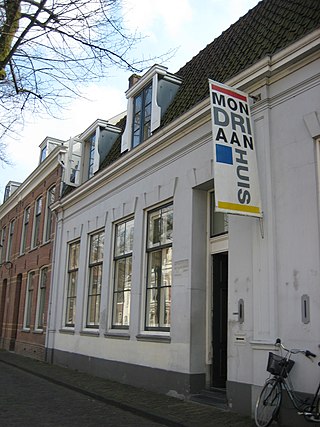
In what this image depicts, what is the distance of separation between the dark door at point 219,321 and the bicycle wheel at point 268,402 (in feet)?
7.86

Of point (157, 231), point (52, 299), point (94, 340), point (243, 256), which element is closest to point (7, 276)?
point (52, 299)

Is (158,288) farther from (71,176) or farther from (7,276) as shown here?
(7,276)

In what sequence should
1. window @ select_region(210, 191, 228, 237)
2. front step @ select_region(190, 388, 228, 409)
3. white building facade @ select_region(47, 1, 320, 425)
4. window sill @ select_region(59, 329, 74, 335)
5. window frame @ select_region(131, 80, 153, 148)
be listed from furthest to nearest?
window sill @ select_region(59, 329, 74, 335), window frame @ select_region(131, 80, 153, 148), window @ select_region(210, 191, 228, 237), front step @ select_region(190, 388, 228, 409), white building facade @ select_region(47, 1, 320, 425)

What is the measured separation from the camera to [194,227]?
902cm

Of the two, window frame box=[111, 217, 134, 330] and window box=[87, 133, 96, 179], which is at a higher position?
window box=[87, 133, 96, 179]

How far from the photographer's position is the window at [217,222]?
346 inches

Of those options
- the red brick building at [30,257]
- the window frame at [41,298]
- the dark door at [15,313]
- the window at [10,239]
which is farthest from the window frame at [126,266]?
the window at [10,239]

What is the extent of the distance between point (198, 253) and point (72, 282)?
7007 millimetres

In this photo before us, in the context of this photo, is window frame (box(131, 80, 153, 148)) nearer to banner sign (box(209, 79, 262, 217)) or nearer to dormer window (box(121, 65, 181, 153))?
dormer window (box(121, 65, 181, 153))

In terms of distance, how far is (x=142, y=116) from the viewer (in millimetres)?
11859

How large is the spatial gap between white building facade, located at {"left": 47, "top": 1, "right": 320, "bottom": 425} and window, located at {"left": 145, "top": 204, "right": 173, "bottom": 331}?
0.03m

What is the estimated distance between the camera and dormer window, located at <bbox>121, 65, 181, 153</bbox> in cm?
1101

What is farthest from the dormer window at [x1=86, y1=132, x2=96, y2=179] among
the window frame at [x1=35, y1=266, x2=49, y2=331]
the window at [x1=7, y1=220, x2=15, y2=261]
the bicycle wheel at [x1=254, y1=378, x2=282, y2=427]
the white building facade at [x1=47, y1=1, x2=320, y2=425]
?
the bicycle wheel at [x1=254, y1=378, x2=282, y2=427]

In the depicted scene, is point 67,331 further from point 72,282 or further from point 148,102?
point 148,102
